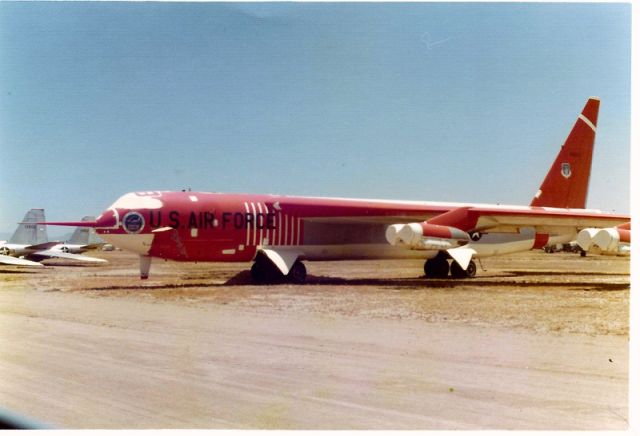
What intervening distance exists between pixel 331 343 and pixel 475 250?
16260 millimetres

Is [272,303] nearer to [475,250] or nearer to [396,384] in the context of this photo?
[396,384]

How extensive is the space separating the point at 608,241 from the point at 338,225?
9517 millimetres

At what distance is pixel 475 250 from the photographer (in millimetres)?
25000

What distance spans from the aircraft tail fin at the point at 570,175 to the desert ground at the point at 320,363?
1081 centimetres

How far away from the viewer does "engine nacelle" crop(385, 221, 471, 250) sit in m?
19.7

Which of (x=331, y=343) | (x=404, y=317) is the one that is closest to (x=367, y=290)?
(x=404, y=317)

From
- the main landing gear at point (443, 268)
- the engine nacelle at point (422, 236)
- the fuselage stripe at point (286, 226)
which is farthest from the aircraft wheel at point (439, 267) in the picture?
the fuselage stripe at point (286, 226)

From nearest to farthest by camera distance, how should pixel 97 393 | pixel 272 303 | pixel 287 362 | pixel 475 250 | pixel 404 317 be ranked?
pixel 97 393
pixel 287 362
pixel 404 317
pixel 272 303
pixel 475 250

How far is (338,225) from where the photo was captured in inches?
917

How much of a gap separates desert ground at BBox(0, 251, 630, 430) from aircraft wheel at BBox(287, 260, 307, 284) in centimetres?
592

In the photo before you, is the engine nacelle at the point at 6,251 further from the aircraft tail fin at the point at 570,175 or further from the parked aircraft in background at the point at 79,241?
the aircraft tail fin at the point at 570,175

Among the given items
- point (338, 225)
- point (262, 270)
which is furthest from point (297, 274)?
point (338, 225)

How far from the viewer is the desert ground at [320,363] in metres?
6.32

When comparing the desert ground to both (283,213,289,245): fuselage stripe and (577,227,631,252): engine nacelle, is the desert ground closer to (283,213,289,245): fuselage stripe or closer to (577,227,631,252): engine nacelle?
(577,227,631,252): engine nacelle
